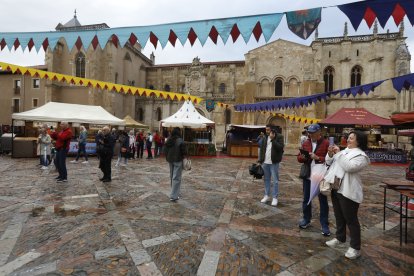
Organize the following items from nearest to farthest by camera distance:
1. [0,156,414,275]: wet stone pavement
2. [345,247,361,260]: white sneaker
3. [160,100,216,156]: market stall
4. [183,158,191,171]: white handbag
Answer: [0,156,414,275]: wet stone pavement → [345,247,361,260]: white sneaker → [183,158,191,171]: white handbag → [160,100,216,156]: market stall

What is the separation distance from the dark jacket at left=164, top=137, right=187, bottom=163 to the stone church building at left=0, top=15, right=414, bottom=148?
25.2 metres

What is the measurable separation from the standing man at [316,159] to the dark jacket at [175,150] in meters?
2.74

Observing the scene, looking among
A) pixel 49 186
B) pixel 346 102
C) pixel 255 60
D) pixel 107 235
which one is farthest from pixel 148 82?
pixel 107 235

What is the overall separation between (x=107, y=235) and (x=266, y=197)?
3.68 m

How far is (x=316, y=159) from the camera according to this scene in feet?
13.3

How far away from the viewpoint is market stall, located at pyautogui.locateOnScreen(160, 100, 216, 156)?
644 inches

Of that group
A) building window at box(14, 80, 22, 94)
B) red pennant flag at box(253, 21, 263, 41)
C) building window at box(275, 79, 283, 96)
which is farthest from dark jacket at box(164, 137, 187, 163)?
building window at box(14, 80, 22, 94)

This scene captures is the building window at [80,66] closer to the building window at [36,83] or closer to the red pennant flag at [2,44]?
the building window at [36,83]

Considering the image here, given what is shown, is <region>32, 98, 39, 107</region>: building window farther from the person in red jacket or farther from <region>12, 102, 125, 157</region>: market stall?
the person in red jacket

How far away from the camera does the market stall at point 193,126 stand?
644 inches

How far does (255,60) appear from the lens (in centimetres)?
3222

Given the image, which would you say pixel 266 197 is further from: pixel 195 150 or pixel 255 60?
pixel 255 60

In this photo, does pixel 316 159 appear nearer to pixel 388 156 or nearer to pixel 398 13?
pixel 398 13

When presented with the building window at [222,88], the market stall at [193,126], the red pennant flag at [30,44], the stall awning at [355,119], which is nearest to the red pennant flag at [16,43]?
the red pennant flag at [30,44]
